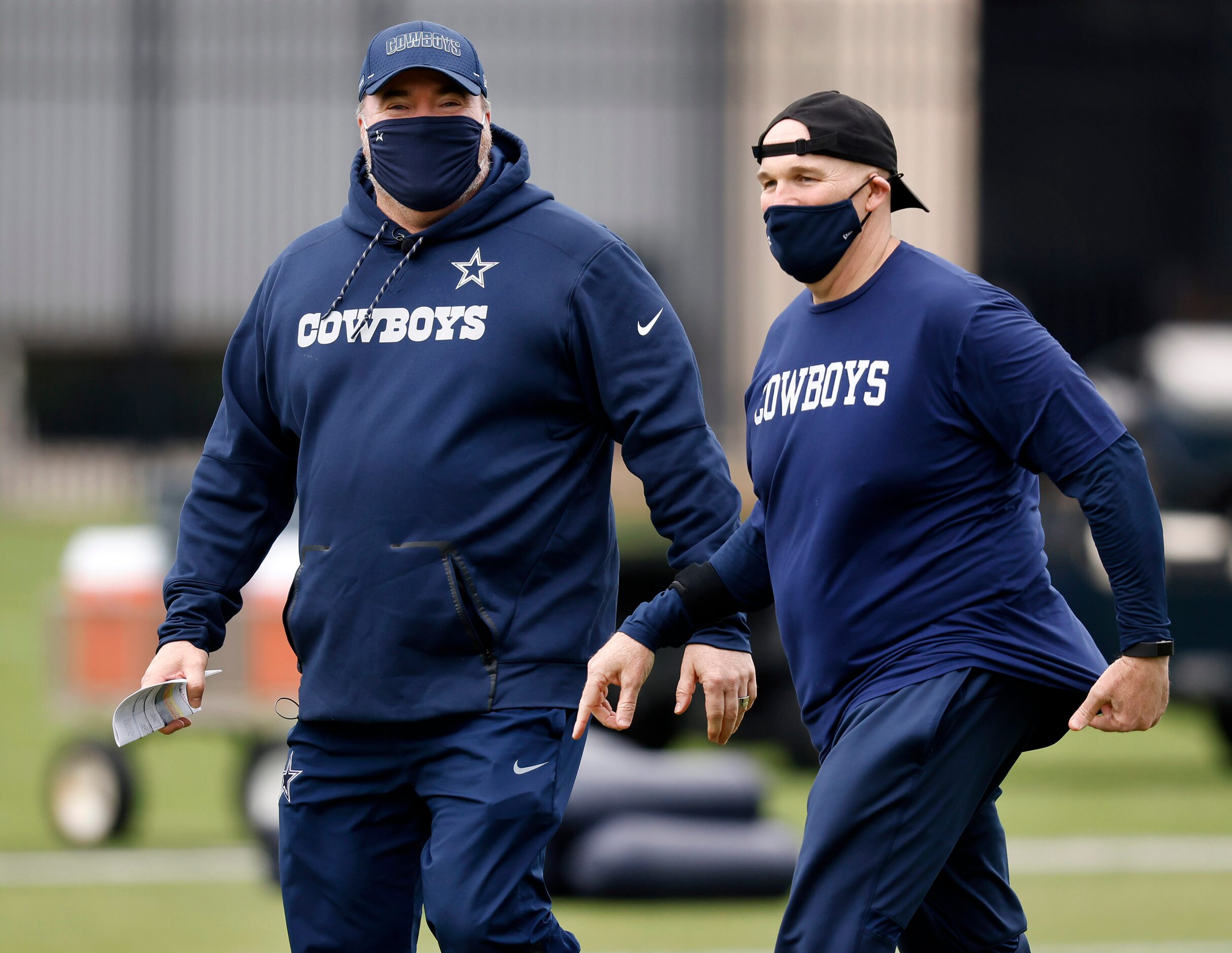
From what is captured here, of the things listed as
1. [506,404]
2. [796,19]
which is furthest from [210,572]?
[796,19]

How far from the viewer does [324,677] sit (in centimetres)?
411

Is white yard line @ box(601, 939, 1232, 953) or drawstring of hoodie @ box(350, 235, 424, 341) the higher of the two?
drawstring of hoodie @ box(350, 235, 424, 341)

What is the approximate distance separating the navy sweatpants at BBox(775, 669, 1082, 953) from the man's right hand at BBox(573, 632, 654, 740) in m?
0.38

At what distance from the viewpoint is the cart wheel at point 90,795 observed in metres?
9.56

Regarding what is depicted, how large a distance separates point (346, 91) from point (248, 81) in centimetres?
102

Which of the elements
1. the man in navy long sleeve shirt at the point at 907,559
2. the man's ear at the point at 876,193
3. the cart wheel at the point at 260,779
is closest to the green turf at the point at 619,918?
the cart wheel at the point at 260,779

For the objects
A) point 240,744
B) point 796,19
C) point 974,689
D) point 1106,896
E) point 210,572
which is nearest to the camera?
point 974,689

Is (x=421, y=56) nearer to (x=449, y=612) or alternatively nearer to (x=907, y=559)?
(x=449, y=612)

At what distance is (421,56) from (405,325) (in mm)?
506

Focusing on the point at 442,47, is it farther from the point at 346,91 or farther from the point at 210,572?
the point at 346,91

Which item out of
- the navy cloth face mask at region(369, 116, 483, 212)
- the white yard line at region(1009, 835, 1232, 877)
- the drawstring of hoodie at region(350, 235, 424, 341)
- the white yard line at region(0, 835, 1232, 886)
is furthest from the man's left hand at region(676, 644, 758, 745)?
the white yard line at region(1009, 835, 1232, 877)

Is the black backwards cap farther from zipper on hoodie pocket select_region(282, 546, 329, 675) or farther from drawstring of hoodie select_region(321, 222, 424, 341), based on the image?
zipper on hoodie pocket select_region(282, 546, 329, 675)

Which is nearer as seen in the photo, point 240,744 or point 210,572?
point 210,572

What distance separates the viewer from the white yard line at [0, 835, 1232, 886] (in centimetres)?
877
